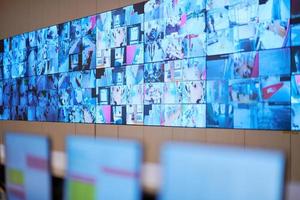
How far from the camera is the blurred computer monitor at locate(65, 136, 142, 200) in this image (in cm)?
102

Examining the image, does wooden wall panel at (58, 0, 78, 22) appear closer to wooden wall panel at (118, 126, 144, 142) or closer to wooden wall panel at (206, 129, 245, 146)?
wooden wall panel at (118, 126, 144, 142)

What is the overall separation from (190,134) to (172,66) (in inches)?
28.1

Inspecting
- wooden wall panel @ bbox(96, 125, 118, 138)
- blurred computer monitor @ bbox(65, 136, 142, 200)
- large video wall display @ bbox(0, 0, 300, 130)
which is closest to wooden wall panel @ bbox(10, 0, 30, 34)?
large video wall display @ bbox(0, 0, 300, 130)

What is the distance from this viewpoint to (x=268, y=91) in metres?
2.84

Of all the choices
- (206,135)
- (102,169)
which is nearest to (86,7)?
(206,135)

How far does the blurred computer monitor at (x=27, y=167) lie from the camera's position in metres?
1.30

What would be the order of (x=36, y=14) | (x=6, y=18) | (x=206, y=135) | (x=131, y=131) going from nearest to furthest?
(x=206, y=135) → (x=131, y=131) → (x=36, y=14) → (x=6, y=18)

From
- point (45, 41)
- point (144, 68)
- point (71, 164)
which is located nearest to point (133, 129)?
point (144, 68)

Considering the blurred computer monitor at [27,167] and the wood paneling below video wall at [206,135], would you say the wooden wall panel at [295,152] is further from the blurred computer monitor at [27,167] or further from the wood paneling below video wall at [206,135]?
the blurred computer monitor at [27,167]

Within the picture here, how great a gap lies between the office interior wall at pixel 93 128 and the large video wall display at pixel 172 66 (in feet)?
0.25

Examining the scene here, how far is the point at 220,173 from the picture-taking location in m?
0.83

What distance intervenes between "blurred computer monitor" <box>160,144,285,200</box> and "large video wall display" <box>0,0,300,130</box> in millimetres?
2086

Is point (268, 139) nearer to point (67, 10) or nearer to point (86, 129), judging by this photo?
point (86, 129)

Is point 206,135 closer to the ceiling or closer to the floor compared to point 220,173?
closer to the floor
